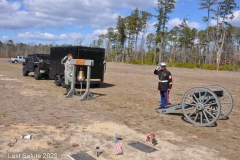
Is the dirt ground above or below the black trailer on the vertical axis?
below

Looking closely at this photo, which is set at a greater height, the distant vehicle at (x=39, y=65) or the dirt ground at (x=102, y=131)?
the distant vehicle at (x=39, y=65)

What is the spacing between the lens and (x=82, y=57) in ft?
41.6

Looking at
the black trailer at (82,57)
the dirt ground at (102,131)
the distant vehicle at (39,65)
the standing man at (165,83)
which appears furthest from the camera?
the distant vehicle at (39,65)

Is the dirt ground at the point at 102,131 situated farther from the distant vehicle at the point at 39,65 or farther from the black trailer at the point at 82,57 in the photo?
the distant vehicle at the point at 39,65

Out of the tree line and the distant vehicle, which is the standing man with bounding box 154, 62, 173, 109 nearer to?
the distant vehicle

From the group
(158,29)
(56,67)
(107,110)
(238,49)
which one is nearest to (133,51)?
(158,29)

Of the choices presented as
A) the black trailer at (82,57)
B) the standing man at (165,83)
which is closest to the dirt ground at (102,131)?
the standing man at (165,83)

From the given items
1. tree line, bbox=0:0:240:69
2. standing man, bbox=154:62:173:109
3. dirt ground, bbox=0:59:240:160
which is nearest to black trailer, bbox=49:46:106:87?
dirt ground, bbox=0:59:240:160

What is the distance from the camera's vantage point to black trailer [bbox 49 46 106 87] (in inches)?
497

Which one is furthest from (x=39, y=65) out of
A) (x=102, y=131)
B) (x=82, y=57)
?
(x=102, y=131)

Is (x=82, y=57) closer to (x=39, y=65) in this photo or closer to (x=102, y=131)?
(x=39, y=65)

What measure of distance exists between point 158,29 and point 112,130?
48882 mm

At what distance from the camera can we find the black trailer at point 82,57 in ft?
41.4

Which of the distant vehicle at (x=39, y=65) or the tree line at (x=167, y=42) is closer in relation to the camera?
the distant vehicle at (x=39, y=65)
